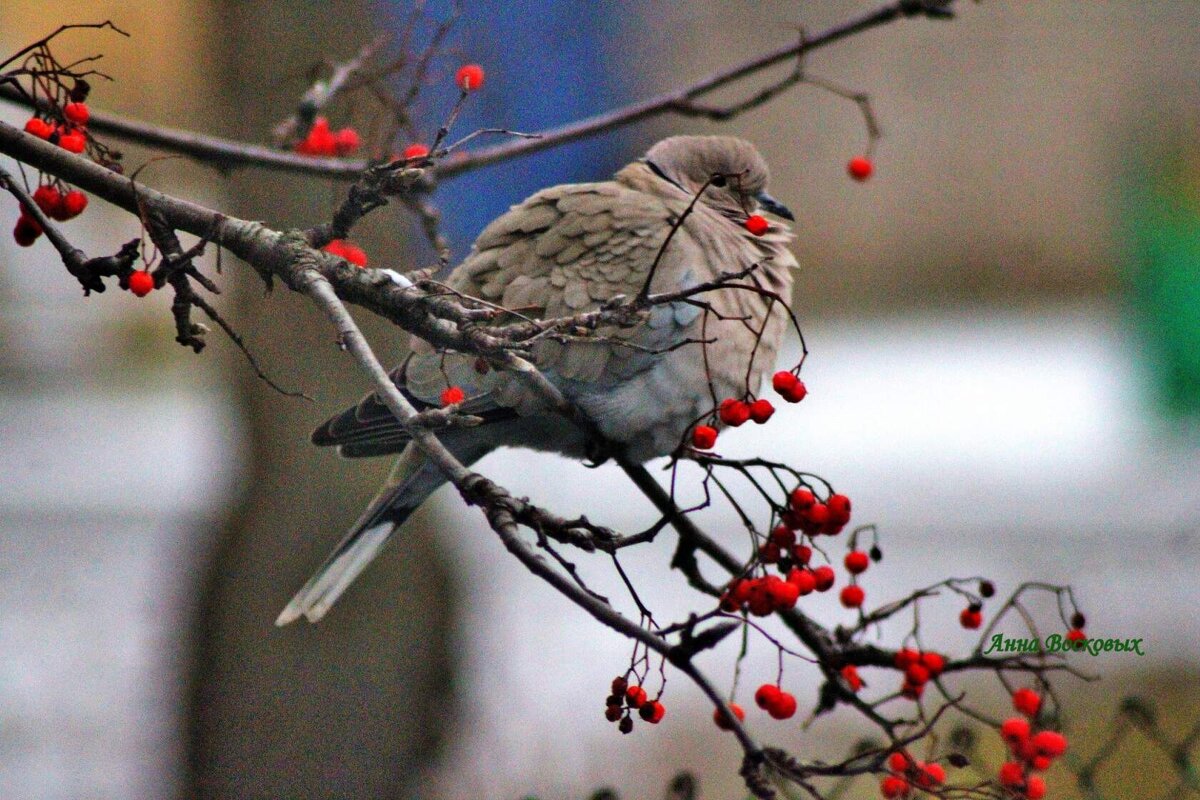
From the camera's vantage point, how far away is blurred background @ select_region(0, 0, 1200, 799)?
11.1 ft

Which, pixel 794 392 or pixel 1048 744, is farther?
pixel 1048 744

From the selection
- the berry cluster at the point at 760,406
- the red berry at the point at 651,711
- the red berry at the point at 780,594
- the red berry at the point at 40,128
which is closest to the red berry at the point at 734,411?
the berry cluster at the point at 760,406

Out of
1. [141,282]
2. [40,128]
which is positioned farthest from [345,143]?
[141,282]

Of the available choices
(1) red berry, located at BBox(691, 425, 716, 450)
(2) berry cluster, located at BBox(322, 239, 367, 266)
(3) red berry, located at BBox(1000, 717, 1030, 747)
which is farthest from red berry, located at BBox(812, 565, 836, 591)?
(2) berry cluster, located at BBox(322, 239, 367, 266)

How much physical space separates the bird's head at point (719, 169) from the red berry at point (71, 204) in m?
1.01

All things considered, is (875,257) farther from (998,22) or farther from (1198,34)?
(1198,34)

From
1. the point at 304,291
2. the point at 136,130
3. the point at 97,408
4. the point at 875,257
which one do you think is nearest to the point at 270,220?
the point at 136,130

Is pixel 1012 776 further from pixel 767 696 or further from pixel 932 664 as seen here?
pixel 767 696

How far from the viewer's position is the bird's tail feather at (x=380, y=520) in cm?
215

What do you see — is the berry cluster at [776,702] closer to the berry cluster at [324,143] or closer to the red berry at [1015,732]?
the red berry at [1015,732]

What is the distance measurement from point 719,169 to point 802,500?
900 mm

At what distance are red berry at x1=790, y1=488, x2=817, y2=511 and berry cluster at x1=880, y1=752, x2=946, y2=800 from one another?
284 mm

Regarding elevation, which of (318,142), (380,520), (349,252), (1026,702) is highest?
(318,142)

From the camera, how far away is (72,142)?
1.45 metres
